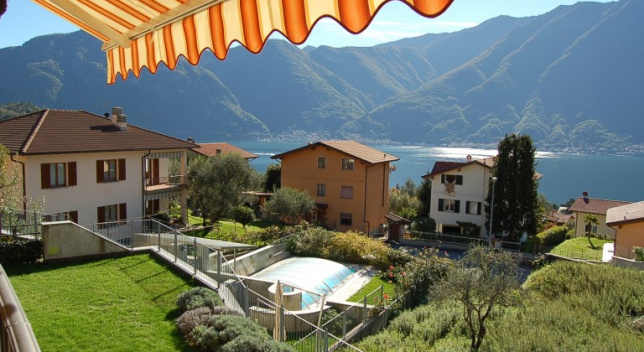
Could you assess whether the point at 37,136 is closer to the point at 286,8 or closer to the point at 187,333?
the point at 187,333

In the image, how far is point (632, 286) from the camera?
16.9 meters

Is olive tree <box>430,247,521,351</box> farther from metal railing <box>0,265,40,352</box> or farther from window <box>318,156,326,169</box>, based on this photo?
window <box>318,156,326,169</box>

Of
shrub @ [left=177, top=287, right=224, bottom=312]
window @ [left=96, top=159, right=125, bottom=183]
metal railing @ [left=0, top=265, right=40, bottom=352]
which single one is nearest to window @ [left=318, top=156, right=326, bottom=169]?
window @ [left=96, top=159, right=125, bottom=183]

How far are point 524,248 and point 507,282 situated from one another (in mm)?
29337

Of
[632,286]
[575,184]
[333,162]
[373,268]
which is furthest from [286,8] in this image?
[575,184]

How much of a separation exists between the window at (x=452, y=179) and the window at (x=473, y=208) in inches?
85.1

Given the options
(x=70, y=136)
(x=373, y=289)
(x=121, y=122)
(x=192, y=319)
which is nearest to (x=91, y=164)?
(x=70, y=136)

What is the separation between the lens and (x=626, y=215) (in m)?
32.3

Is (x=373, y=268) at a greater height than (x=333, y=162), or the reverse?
(x=333, y=162)

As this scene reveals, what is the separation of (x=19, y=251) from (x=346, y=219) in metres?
30.0

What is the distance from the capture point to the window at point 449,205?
1876 inches

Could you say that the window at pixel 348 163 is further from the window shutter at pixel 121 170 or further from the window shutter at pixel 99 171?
the window shutter at pixel 99 171

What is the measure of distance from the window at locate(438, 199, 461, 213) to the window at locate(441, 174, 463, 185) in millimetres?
1870

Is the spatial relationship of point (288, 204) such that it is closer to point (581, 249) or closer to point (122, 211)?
point (122, 211)
